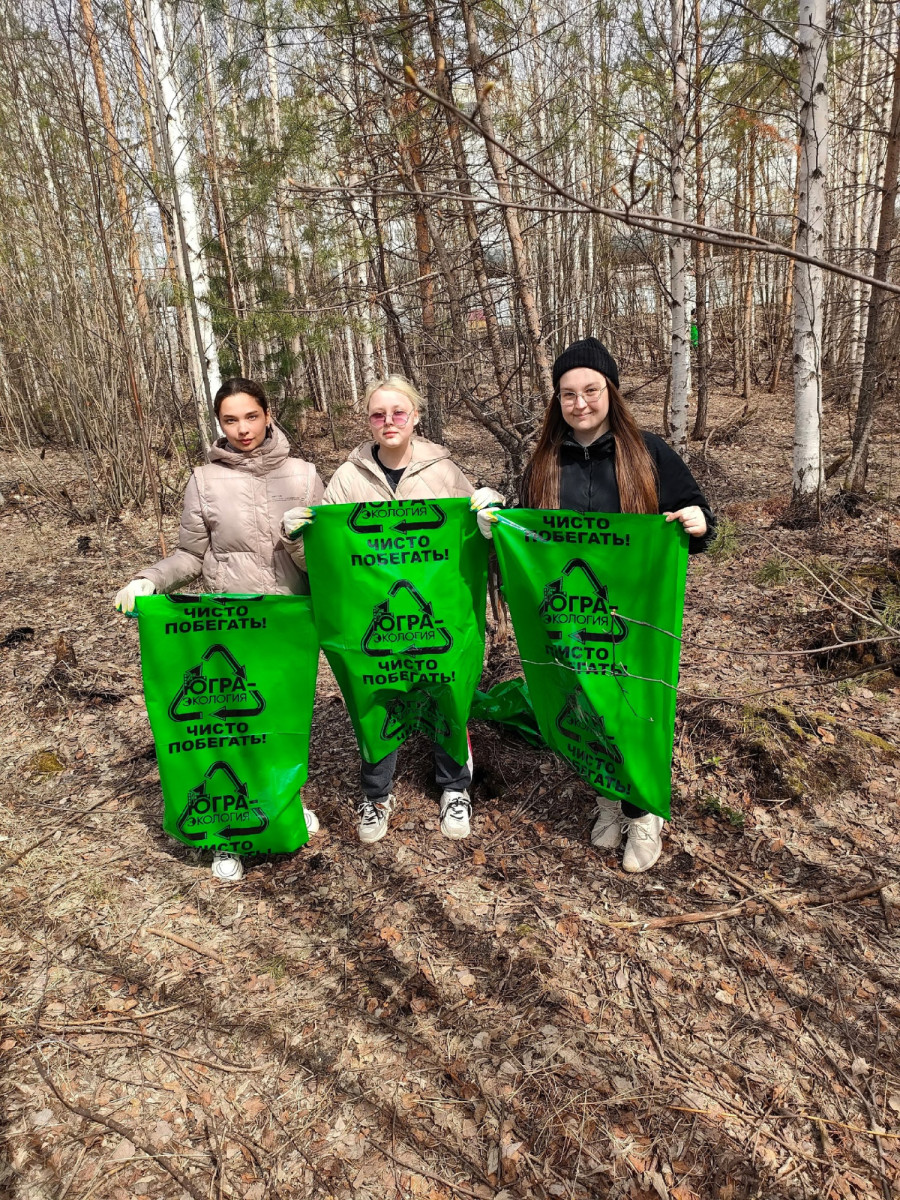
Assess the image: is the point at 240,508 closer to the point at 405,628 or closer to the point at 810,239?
the point at 405,628

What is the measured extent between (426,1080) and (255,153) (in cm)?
1128

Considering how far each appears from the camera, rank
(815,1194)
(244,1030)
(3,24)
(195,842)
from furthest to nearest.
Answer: (3,24) < (195,842) < (244,1030) < (815,1194)

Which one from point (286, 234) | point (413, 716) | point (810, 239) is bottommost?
point (413, 716)

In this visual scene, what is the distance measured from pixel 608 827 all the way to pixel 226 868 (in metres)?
1.70

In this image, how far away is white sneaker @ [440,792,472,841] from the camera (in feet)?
10.7

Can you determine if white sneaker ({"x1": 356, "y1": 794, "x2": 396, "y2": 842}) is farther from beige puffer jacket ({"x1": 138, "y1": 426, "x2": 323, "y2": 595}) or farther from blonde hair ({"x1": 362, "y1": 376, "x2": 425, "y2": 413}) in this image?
blonde hair ({"x1": 362, "y1": 376, "x2": 425, "y2": 413})

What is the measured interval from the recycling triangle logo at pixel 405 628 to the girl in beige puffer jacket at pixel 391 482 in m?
0.41

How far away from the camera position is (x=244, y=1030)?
96.9 inches

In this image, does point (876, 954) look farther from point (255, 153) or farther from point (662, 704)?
point (255, 153)

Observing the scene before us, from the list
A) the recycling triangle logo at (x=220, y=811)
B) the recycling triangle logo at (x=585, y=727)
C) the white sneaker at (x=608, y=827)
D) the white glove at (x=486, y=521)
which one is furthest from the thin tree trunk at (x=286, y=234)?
the white sneaker at (x=608, y=827)

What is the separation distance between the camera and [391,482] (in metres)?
2.98

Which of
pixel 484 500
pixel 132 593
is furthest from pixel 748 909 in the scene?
pixel 132 593

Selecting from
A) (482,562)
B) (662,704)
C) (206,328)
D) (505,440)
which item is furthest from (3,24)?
(662,704)

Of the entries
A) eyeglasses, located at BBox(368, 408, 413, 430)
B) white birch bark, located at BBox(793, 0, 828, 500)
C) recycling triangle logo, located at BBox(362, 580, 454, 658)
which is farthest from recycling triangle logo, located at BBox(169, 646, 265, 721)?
white birch bark, located at BBox(793, 0, 828, 500)
